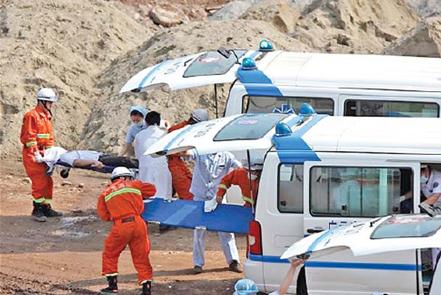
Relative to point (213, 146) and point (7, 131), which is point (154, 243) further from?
point (7, 131)

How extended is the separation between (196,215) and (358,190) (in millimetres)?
2166

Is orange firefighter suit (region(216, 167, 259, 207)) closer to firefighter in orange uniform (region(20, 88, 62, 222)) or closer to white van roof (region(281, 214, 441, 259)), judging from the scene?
white van roof (region(281, 214, 441, 259))

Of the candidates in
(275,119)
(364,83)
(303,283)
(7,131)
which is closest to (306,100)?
(364,83)

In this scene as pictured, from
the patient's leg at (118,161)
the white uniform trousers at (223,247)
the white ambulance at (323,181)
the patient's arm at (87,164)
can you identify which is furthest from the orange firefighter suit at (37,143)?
the white ambulance at (323,181)

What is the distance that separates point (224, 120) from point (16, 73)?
33.1 ft

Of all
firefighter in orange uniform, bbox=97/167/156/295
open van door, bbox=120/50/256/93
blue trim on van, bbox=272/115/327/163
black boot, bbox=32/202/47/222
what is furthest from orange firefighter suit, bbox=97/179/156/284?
black boot, bbox=32/202/47/222

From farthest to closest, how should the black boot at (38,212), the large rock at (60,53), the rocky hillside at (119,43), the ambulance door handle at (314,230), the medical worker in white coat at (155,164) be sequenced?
the large rock at (60,53)
the rocky hillside at (119,43)
the black boot at (38,212)
the medical worker in white coat at (155,164)
the ambulance door handle at (314,230)

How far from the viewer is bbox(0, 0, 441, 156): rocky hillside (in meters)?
21.5


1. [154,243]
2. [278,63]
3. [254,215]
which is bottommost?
[154,243]

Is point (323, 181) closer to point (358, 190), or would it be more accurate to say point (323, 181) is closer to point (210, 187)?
point (358, 190)

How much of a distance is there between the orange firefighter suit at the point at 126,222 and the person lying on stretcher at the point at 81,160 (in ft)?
11.5

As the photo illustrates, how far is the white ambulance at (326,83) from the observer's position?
1475 centimetres

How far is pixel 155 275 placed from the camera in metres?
14.5

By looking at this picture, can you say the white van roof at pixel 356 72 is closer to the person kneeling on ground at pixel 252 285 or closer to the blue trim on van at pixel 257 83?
the blue trim on van at pixel 257 83
